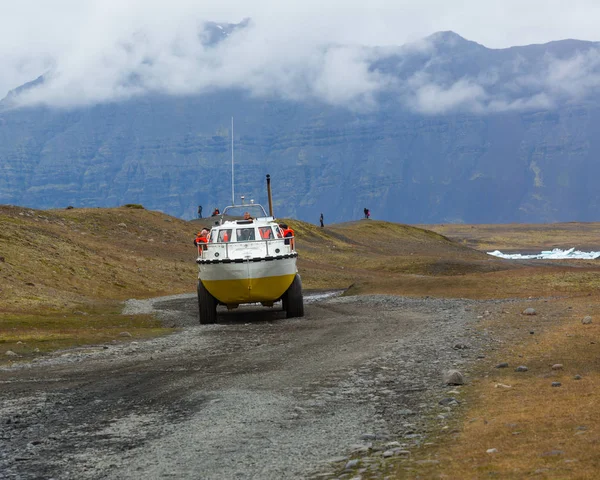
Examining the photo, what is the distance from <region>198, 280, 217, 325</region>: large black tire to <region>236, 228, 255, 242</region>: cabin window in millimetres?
1800

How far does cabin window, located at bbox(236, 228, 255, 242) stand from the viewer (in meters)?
27.3

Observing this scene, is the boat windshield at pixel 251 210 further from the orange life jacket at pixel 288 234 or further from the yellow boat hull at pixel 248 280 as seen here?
the yellow boat hull at pixel 248 280

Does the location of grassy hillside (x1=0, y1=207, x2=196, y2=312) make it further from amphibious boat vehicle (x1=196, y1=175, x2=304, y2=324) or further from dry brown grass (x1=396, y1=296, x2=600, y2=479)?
dry brown grass (x1=396, y1=296, x2=600, y2=479)

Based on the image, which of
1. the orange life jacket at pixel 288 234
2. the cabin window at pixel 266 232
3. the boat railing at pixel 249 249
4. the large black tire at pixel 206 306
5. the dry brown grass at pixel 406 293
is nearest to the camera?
the dry brown grass at pixel 406 293

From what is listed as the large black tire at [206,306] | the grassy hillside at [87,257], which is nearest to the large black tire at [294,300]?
the large black tire at [206,306]

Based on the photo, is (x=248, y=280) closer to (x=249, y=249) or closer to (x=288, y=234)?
(x=249, y=249)

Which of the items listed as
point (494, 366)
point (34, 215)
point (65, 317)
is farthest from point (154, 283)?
point (494, 366)

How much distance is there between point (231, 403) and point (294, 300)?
48.4 ft

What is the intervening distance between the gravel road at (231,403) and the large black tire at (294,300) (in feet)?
16.5

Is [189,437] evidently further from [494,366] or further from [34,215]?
[34,215]

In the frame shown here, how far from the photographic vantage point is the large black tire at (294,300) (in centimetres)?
2734

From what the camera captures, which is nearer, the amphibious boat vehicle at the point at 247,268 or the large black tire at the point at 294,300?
the amphibious boat vehicle at the point at 247,268

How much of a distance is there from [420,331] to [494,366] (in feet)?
20.8

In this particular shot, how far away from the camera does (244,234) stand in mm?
27359
